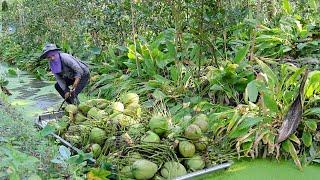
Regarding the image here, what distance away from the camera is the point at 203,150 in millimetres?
3854

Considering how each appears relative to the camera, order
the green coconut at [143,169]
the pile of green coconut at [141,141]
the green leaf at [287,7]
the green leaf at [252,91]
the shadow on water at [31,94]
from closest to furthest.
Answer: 1. the green coconut at [143,169]
2. the pile of green coconut at [141,141]
3. the green leaf at [252,91]
4. the shadow on water at [31,94]
5. the green leaf at [287,7]

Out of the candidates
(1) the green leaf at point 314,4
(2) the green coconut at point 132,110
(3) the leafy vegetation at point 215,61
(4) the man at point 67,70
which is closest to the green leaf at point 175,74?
(3) the leafy vegetation at point 215,61

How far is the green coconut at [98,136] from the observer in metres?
3.94

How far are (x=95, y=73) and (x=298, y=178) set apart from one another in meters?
3.93

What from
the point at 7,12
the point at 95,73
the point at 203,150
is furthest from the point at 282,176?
the point at 7,12

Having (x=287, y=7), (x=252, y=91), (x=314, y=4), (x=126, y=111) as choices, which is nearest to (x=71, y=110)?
(x=126, y=111)

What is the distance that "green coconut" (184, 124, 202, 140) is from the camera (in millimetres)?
3805

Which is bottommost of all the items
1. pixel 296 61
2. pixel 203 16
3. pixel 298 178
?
pixel 298 178

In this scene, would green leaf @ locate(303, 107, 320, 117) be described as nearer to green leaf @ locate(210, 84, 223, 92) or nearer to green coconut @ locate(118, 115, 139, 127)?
green leaf @ locate(210, 84, 223, 92)

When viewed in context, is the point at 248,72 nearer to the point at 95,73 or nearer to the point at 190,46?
the point at 190,46

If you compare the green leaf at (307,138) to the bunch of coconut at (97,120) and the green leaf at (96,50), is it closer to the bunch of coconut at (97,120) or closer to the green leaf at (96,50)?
the bunch of coconut at (97,120)

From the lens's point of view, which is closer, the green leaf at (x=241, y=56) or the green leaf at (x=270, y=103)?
the green leaf at (x=270, y=103)

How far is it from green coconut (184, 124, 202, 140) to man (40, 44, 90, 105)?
5.44ft

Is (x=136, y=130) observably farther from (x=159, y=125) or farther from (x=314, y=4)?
(x=314, y=4)
